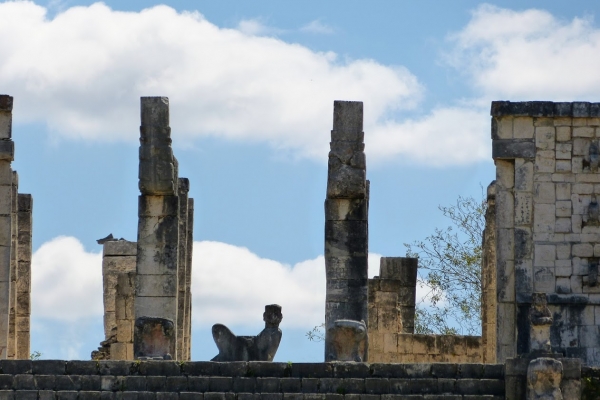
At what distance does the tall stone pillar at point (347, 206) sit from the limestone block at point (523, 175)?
2.20 metres

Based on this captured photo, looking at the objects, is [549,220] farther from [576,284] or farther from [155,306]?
[155,306]

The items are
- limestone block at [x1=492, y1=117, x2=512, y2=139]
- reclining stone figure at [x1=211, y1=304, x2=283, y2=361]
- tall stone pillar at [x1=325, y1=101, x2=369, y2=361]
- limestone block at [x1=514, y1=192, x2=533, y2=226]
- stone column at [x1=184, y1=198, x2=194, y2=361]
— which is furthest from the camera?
stone column at [x1=184, y1=198, x2=194, y2=361]

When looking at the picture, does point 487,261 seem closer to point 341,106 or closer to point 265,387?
point 341,106

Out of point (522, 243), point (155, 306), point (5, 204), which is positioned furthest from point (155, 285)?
point (522, 243)

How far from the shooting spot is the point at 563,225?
27531 mm

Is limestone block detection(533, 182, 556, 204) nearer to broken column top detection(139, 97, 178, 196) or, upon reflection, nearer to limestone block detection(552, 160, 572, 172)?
limestone block detection(552, 160, 572, 172)

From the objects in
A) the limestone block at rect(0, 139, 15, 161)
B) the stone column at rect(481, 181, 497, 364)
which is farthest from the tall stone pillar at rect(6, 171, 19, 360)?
the stone column at rect(481, 181, 497, 364)

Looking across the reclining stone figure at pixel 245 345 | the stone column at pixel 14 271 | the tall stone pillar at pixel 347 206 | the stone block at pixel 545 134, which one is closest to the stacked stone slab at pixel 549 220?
the stone block at pixel 545 134

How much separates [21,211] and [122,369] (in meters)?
8.96

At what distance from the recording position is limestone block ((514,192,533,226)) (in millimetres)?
27578

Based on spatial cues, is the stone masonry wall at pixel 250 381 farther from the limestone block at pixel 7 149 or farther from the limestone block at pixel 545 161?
the limestone block at pixel 545 161

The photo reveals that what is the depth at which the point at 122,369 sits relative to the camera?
75.9 ft

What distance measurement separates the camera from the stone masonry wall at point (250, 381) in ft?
74.8

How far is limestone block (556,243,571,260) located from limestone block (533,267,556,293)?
0.26 metres
